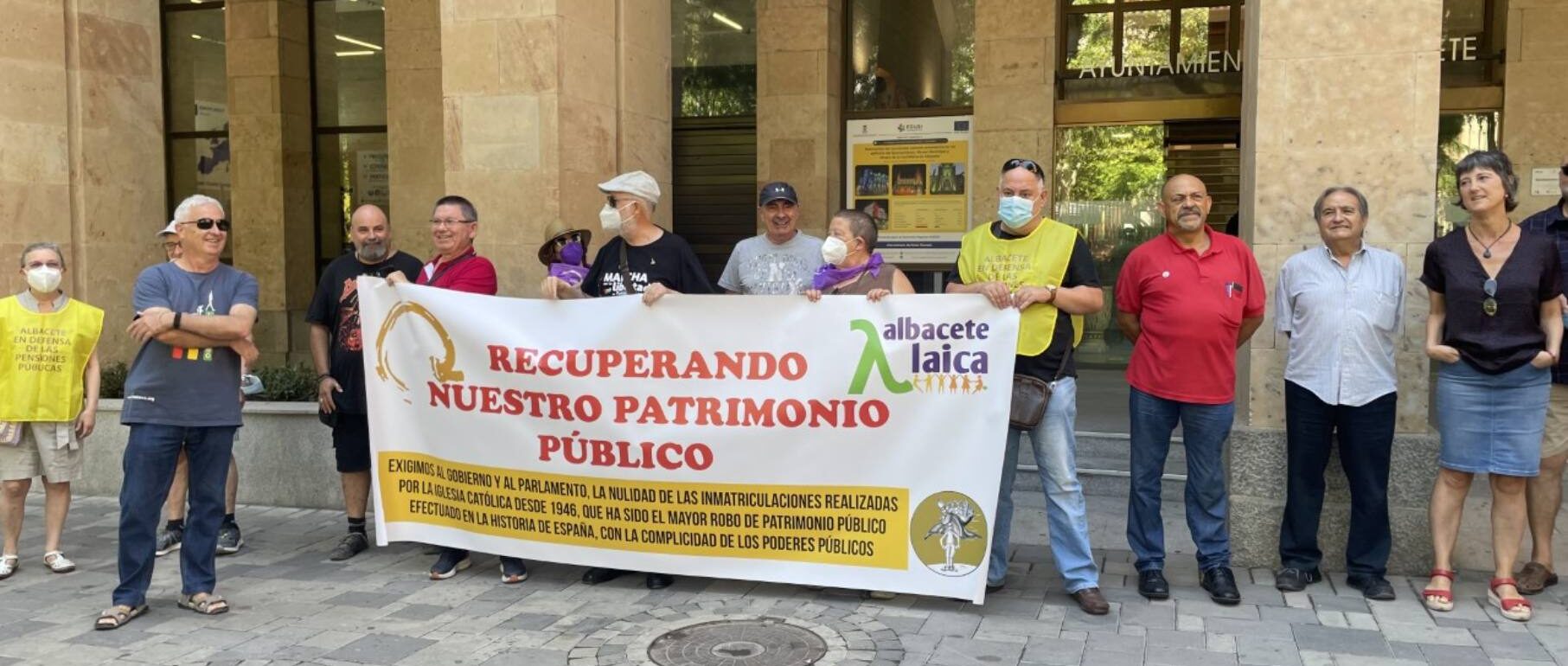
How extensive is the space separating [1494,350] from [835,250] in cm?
278

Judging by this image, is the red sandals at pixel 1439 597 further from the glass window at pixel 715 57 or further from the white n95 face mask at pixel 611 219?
the glass window at pixel 715 57

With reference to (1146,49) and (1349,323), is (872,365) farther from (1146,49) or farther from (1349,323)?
(1146,49)

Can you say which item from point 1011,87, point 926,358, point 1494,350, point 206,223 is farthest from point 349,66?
point 1494,350

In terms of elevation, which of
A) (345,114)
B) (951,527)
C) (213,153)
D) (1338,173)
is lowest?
(951,527)

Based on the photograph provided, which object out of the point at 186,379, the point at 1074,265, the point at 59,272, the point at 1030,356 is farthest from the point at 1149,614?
the point at 59,272

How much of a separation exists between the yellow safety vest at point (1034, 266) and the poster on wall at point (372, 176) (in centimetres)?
1035

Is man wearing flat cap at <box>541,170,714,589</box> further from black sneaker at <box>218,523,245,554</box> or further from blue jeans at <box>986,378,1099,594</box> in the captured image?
black sneaker at <box>218,523,245,554</box>

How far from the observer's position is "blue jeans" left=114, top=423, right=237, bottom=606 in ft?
16.4

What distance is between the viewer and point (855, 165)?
37.2 ft

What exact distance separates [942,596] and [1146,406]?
1.23 meters

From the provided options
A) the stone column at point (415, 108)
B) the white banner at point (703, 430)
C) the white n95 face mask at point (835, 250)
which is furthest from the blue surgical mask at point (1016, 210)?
the stone column at point (415, 108)

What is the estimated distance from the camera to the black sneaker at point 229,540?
6.34 m

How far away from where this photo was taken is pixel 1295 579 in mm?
5328

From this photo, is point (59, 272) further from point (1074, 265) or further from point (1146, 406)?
point (1146, 406)
